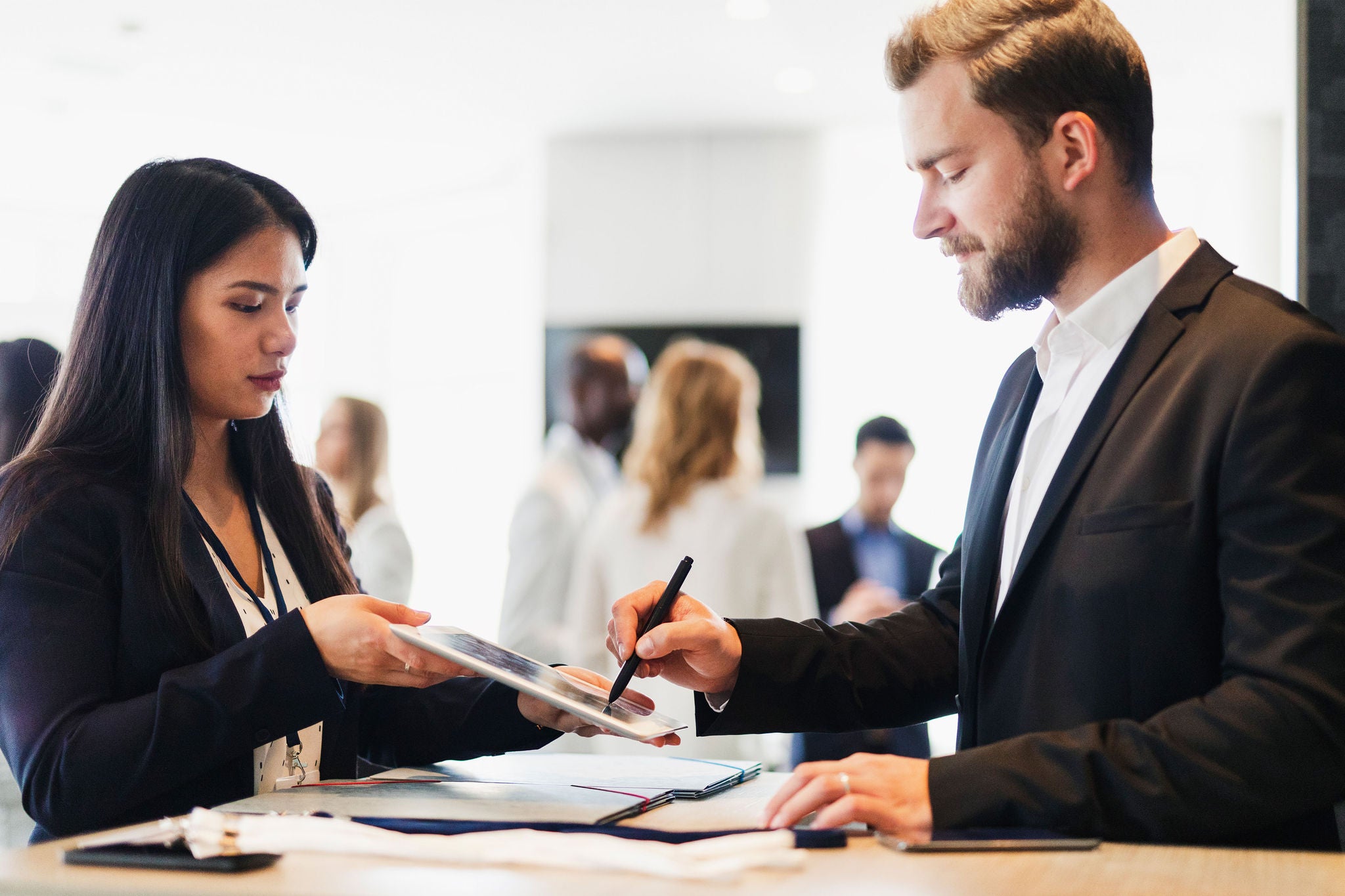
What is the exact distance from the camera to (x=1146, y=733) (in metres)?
1.08

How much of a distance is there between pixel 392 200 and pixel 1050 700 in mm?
7310

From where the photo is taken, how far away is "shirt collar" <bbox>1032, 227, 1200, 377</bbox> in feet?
4.42

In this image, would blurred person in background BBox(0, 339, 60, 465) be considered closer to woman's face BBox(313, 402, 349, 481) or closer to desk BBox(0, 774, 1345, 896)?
desk BBox(0, 774, 1345, 896)

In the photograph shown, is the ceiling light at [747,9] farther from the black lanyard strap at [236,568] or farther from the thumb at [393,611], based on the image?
the thumb at [393,611]

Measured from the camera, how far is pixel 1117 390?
1.26 metres

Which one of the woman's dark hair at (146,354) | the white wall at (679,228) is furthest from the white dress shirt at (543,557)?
the white wall at (679,228)

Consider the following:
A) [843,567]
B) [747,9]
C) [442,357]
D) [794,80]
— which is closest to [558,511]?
[843,567]

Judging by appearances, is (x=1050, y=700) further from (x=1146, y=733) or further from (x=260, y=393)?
(x=260, y=393)

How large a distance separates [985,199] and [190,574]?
1.04 m

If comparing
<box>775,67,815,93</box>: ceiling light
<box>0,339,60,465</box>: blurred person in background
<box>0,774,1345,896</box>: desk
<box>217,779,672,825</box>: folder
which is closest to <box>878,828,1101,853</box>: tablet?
<box>0,774,1345,896</box>: desk

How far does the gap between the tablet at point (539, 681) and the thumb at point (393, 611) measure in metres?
0.04

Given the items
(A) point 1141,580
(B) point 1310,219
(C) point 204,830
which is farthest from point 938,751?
(C) point 204,830

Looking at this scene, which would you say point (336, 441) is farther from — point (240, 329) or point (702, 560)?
point (240, 329)

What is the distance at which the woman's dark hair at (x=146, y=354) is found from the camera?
1.44m
